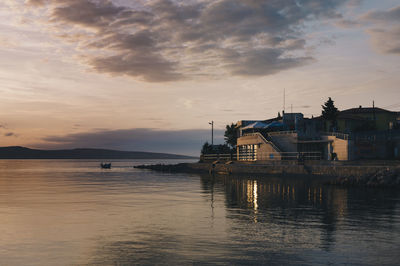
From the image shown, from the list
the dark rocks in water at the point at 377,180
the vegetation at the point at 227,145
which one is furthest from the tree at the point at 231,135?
the dark rocks in water at the point at 377,180

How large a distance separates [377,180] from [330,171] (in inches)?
474

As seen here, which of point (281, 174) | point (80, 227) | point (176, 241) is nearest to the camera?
point (176, 241)

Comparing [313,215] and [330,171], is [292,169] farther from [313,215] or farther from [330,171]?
[313,215]

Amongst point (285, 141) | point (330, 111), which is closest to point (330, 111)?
point (330, 111)

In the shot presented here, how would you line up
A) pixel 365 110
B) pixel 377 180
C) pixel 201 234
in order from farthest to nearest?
pixel 365 110 → pixel 377 180 → pixel 201 234

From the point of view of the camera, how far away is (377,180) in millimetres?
44844

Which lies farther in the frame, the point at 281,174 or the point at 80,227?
the point at 281,174

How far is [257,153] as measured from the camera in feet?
257

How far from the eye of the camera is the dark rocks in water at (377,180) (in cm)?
4355

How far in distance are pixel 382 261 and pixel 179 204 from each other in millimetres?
18369

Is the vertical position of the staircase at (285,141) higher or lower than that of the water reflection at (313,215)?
higher

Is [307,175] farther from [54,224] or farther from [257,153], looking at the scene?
[54,224]

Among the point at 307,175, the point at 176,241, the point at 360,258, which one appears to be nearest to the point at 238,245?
the point at 176,241

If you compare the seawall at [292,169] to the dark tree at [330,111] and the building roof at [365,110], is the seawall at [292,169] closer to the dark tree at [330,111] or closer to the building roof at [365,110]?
the dark tree at [330,111]
